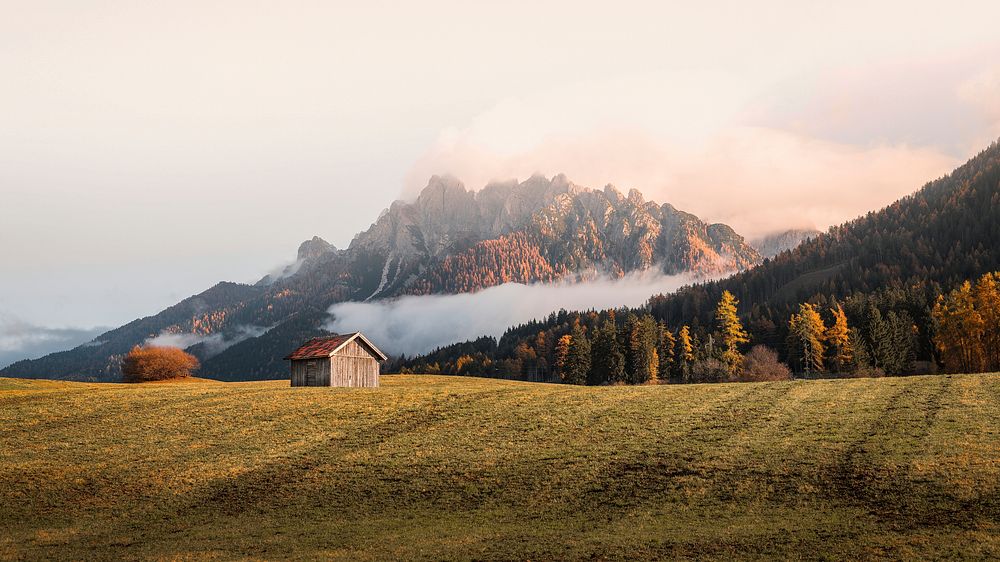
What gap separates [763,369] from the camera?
364ft

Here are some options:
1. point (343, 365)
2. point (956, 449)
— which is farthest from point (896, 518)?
point (343, 365)

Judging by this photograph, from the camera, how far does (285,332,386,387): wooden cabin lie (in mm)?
75188

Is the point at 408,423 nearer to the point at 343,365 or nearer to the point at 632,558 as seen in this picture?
the point at 632,558

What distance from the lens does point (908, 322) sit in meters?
127

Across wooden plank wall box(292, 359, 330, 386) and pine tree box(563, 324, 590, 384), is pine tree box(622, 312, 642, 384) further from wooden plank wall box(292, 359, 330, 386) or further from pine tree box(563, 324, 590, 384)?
wooden plank wall box(292, 359, 330, 386)

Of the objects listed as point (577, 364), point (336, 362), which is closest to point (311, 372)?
point (336, 362)

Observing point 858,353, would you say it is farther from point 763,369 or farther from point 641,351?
point 641,351

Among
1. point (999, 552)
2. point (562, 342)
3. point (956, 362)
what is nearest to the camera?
point (999, 552)

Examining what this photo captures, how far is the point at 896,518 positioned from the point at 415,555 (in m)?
17.4

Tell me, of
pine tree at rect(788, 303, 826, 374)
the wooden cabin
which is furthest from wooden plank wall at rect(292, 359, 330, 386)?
pine tree at rect(788, 303, 826, 374)

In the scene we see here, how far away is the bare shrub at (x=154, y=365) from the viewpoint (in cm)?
11219

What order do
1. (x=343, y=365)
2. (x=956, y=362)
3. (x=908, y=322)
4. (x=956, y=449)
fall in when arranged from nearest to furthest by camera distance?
(x=956, y=449) → (x=343, y=365) → (x=956, y=362) → (x=908, y=322)

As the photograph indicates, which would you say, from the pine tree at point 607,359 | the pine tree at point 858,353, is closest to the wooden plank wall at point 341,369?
the pine tree at point 607,359

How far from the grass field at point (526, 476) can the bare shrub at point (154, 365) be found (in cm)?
6311
